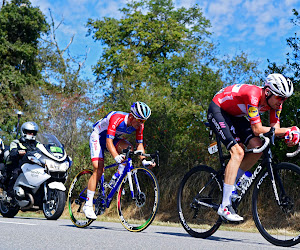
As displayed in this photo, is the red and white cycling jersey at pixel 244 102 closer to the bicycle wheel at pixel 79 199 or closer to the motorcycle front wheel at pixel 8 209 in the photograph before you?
the bicycle wheel at pixel 79 199

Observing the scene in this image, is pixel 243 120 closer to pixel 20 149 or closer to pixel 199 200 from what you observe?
pixel 199 200

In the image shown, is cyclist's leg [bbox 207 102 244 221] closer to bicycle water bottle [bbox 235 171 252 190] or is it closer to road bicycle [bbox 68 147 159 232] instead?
bicycle water bottle [bbox 235 171 252 190]

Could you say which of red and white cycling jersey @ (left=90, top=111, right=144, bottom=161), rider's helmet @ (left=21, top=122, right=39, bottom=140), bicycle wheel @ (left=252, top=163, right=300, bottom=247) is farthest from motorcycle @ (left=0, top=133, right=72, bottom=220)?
bicycle wheel @ (left=252, top=163, right=300, bottom=247)

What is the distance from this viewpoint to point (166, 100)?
15430mm

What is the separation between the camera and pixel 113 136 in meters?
7.79

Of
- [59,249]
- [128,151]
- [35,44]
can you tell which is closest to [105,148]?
[128,151]

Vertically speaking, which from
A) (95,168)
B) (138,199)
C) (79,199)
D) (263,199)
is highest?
(95,168)

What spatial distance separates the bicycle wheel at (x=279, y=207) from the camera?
5.77 m

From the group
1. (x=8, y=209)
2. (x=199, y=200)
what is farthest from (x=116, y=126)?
(x=8, y=209)

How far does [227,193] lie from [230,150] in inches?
22.8

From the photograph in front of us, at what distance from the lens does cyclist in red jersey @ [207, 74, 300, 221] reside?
6.00 meters

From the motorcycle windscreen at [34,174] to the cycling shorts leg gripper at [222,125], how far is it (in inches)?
167

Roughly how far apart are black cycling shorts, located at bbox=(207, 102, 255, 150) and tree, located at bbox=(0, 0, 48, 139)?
94.4ft

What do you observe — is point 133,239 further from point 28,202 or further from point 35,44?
point 35,44
